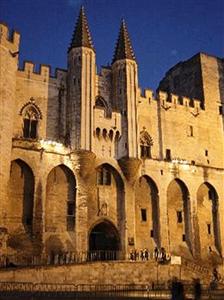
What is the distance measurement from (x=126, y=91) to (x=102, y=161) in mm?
5722

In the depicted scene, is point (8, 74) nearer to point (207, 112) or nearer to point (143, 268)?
point (143, 268)

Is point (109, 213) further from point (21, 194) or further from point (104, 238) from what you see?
point (21, 194)

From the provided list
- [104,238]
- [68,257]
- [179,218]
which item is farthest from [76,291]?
[179,218]

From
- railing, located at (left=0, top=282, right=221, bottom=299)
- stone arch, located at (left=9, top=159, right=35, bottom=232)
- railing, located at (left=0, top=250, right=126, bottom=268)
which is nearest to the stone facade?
stone arch, located at (left=9, top=159, right=35, bottom=232)

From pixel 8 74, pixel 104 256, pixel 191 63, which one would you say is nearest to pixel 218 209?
pixel 104 256

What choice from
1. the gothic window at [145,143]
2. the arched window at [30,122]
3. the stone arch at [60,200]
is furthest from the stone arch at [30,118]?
the gothic window at [145,143]

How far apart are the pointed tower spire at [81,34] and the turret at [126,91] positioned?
285cm

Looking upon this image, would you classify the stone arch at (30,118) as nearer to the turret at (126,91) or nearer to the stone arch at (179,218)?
the turret at (126,91)

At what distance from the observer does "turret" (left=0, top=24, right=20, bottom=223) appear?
26.0m

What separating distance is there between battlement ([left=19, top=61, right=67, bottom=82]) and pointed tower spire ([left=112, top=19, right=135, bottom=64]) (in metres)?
4.74

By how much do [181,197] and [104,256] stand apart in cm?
868

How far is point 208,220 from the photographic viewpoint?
35.6 m

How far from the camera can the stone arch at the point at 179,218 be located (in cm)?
3312

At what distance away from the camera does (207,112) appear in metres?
38.3
